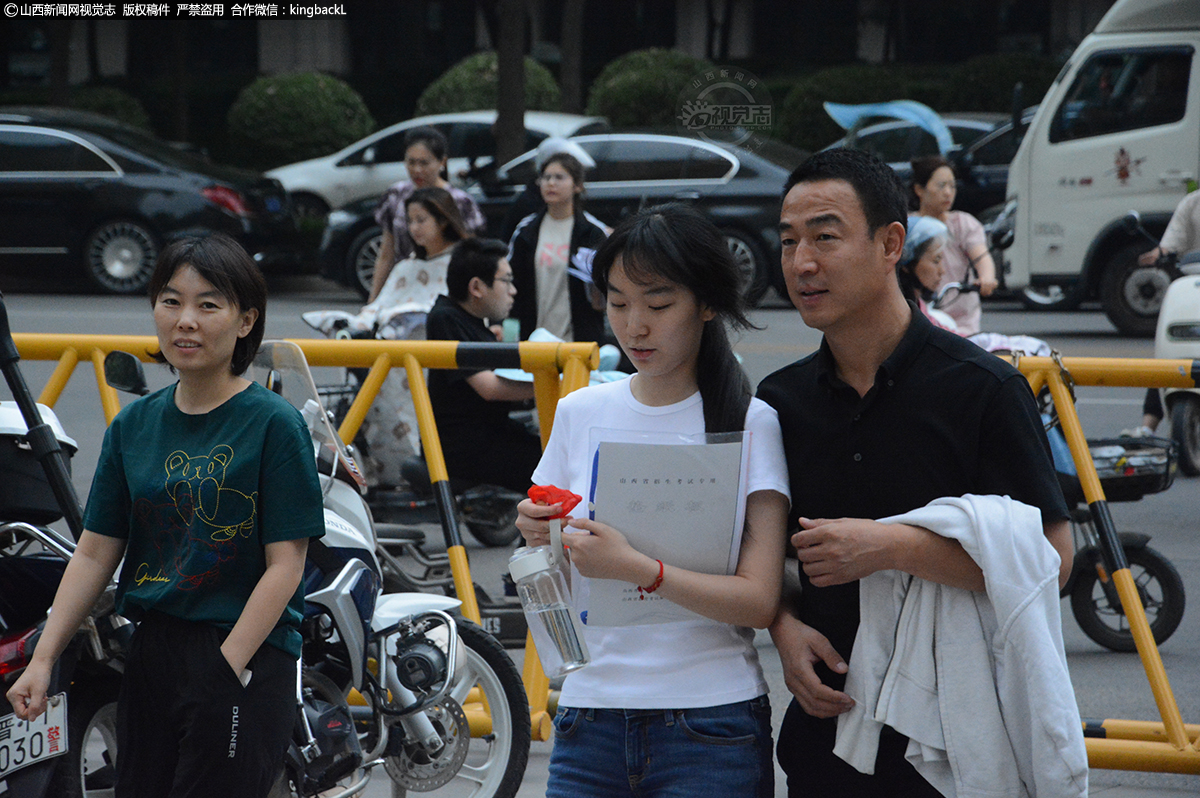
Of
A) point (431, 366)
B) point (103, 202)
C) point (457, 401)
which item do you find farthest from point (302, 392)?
point (103, 202)

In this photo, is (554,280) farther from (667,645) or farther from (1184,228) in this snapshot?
(667,645)

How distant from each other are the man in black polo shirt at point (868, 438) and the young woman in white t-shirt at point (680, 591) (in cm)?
8

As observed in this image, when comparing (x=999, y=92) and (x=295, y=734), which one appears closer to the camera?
(x=295, y=734)

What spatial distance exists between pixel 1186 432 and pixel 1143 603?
8.70 feet

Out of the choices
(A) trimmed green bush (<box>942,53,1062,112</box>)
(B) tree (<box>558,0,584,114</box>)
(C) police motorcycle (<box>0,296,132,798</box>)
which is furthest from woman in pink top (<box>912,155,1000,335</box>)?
→ (B) tree (<box>558,0,584,114</box>)

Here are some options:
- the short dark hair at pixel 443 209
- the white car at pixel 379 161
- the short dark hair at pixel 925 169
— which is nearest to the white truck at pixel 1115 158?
the short dark hair at pixel 925 169

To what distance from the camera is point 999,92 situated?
64.2ft

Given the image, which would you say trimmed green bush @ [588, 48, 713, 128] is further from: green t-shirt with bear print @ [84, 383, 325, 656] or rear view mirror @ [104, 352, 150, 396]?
green t-shirt with bear print @ [84, 383, 325, 656]

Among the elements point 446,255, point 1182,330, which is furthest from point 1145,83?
point 446,255

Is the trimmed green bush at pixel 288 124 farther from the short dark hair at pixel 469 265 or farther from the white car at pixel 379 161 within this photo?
the short dark hair at pixel 469 265

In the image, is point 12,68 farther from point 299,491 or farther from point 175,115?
point 299,491

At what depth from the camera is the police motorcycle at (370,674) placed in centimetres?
321

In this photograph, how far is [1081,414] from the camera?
912 centimetres

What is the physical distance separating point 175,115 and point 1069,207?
1957cm
